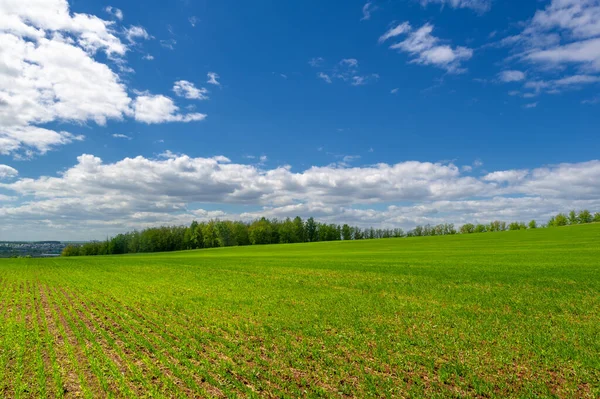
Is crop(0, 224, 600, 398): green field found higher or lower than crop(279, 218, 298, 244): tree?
lower

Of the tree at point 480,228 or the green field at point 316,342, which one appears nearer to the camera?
the green field at point 316,342

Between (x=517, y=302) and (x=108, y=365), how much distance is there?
1909 cm

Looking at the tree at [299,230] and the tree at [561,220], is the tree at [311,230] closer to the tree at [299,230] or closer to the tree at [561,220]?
the tree at [299,230]

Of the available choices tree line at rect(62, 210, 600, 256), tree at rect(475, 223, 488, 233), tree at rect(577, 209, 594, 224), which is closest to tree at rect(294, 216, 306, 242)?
tree line at rect(62, 210, 600, 256)

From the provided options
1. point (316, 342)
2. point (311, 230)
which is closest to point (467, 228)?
point (311, 230)

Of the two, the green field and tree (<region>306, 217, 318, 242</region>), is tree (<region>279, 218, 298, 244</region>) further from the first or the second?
the green field

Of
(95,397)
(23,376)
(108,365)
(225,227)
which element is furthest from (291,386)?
(225,227)

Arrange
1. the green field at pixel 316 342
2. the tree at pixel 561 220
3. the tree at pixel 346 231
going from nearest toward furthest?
the green field at pixel 316 342
the tree at pixel 561 220
the tree at pixel 346 231

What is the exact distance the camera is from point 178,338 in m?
14.0

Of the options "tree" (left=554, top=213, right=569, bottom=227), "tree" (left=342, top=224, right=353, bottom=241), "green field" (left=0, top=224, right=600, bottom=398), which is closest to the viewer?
"green field" (left=0, top=224, right=600, bottom=398)

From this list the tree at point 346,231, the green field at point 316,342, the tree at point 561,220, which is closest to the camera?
the green field at point 316,342

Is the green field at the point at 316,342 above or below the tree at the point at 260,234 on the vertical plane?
below

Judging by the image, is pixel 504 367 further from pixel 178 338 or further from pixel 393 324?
pixel 178 338

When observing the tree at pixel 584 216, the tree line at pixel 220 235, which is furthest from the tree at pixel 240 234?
the tree at pixel 584 216
